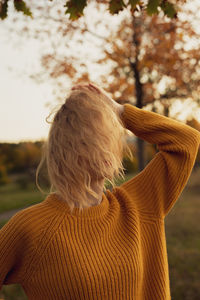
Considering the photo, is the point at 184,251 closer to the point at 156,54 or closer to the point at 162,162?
the point at 156,54

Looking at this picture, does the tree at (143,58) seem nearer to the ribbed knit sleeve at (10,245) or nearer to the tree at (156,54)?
the tree at (156,54)

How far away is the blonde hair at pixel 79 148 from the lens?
158cm

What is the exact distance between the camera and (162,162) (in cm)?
185

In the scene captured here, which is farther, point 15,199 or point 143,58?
point 15,199

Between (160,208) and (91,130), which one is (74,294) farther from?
(91,130)

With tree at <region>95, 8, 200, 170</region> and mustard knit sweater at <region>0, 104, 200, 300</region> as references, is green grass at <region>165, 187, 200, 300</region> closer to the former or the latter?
tree at <region>95, 8, 200, 170</region>

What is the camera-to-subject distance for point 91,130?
1.59m

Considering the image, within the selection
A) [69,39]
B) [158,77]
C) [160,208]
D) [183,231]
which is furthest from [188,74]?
[160,208]

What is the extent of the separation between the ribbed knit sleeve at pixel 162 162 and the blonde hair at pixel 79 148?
275 mm

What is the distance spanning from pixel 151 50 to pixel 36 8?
245 cm

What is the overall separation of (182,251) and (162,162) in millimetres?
4980

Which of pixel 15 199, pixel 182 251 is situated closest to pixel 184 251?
pixel 182 251

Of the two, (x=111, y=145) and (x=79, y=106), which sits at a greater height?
(x=79, y=106)

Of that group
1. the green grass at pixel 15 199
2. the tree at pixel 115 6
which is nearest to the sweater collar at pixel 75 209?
the tree at pixel 115 6
